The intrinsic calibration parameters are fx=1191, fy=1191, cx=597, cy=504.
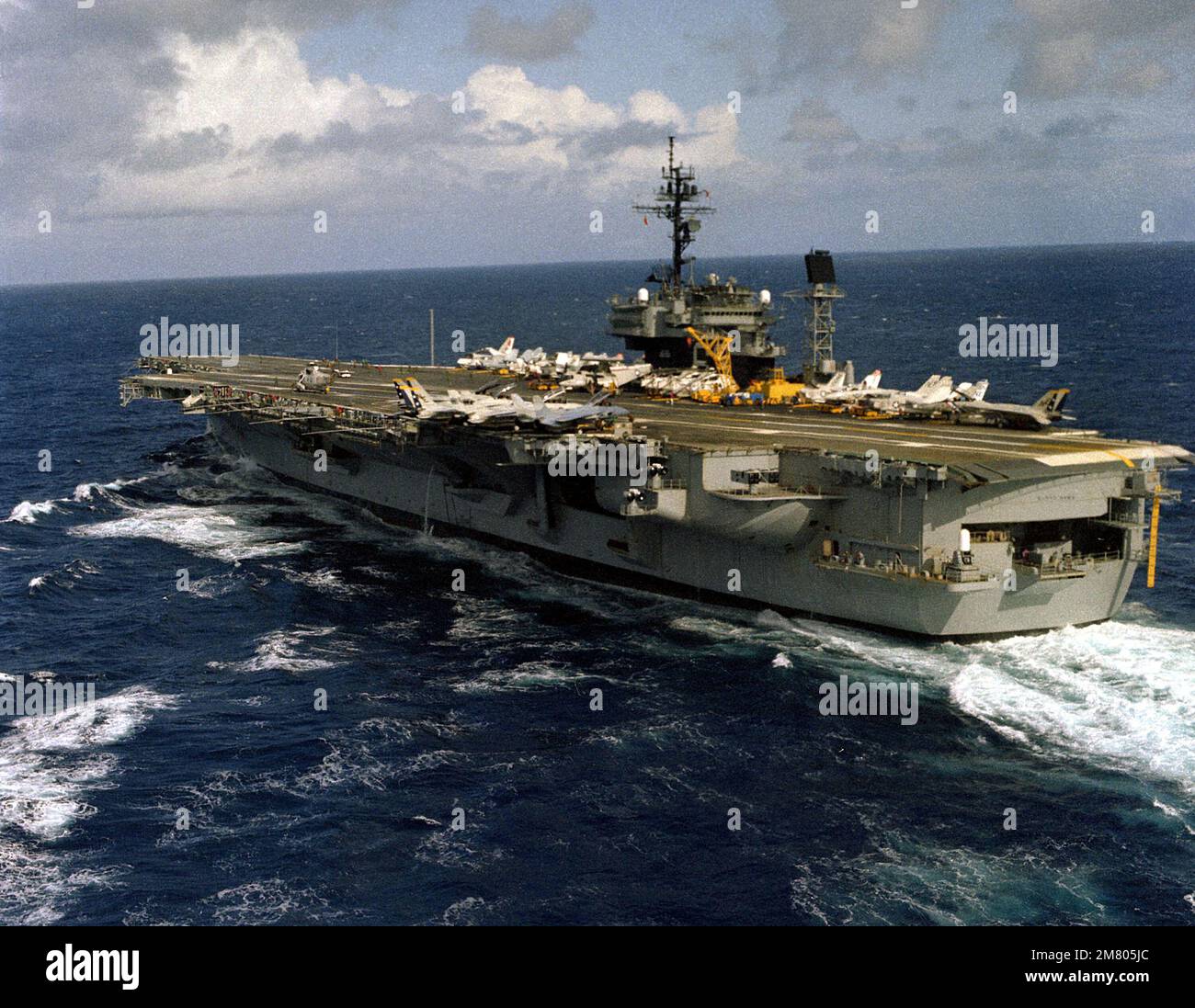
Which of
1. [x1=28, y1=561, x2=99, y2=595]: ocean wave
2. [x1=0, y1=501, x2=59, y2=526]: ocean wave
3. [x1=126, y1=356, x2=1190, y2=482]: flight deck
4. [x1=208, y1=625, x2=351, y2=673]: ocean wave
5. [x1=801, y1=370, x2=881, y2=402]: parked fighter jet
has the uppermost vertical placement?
[x1=801, y1=370, x2=881, y2=402]: parked fighter jet

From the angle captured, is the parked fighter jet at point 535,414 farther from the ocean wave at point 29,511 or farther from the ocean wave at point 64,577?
the ocean wave at point 29,511

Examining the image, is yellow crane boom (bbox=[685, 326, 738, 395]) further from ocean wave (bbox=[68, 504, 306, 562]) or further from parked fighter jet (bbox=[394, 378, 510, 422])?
ocean wave (bbox=[68, 504, 306, 562])

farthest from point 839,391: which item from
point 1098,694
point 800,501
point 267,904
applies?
point 267,904

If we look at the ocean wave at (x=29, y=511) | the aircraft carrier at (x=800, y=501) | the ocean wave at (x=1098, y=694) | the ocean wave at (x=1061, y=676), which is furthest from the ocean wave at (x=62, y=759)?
the ocean wave at (x=29, y=511)

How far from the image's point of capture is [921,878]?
1603 centimetres

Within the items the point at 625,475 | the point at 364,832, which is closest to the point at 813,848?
Result: the point at 364,832

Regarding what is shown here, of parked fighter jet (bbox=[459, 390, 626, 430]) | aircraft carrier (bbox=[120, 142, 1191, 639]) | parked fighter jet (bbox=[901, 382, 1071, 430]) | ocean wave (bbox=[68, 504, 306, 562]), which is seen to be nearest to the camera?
aircraft carrier (bbox=[120, 142, 1191, 639])

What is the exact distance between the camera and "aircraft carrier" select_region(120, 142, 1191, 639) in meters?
23.7

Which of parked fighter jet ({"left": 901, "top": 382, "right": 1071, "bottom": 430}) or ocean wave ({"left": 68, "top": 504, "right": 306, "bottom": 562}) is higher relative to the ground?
parked fighter jet ({"left": 901, "top": 382, "right": 1071, "bottom": 430})

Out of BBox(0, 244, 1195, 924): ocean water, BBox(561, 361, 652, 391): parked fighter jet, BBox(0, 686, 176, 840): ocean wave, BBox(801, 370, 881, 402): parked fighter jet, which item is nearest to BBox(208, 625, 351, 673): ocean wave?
BBox(0, 244, 1195, 924): ocean water

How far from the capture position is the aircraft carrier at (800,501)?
23.7 meters

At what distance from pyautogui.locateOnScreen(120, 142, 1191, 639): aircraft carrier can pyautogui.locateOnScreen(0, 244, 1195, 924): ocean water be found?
87cm

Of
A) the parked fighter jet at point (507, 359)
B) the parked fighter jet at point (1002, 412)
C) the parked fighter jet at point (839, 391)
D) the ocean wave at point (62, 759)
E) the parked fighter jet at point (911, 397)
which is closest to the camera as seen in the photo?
the ocean wave at point (62, 759)

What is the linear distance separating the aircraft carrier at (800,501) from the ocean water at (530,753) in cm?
87
